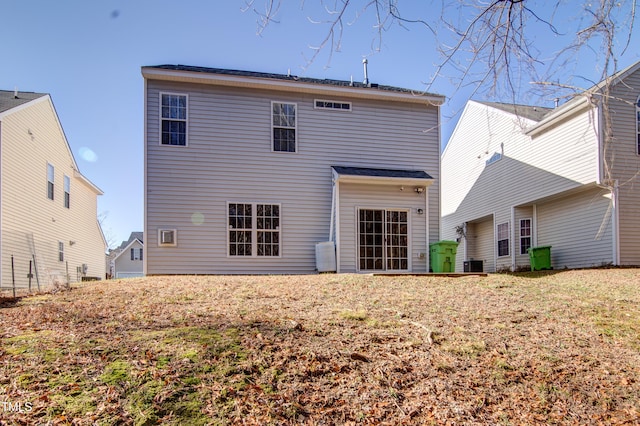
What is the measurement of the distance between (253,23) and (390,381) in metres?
3.51

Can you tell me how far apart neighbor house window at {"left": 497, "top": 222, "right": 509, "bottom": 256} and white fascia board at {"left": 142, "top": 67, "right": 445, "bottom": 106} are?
6.05m

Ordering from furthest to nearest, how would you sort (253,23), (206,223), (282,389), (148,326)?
(206,223)
(148,326)
(253,23)
(282,389)

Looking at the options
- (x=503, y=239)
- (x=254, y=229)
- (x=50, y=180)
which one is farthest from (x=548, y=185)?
(x=50, y=180)

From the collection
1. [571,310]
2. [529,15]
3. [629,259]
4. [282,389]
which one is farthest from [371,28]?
[629,259]

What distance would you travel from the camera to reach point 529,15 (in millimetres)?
4648

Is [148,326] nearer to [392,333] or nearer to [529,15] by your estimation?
[392,333]

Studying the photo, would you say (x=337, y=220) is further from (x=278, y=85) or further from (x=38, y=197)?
(x=38, y=197)

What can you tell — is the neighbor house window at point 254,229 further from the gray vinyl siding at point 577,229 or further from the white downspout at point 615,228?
the white downspout at point 615,228

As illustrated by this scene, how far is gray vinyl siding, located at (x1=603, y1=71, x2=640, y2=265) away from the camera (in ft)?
39.8

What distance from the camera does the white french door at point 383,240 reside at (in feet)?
39.0

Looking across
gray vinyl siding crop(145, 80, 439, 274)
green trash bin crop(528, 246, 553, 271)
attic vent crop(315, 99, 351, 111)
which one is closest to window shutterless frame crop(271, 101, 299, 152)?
gray vinyl siding crop(145, 80, 439, 274)

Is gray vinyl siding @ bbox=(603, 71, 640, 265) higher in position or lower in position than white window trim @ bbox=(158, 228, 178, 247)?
higher

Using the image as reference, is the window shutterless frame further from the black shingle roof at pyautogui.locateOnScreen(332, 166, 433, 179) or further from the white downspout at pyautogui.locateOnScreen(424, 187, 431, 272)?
the white downspout at pyautogui.locateOnScreen(424, 187, 431, 272)

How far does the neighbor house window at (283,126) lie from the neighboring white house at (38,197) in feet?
20.0
